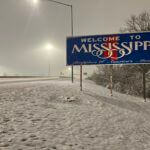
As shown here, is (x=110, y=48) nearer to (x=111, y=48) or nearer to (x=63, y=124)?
(x=111, y=48)

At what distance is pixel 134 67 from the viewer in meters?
33.5

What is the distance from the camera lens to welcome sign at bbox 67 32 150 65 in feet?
72.1

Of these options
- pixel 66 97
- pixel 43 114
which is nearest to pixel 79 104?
pixel 66 97

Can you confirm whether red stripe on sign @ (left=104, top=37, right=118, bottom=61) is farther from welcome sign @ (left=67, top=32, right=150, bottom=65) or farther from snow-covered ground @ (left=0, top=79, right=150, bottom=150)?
snow-covered ground @ (left=0, top=79, right=150, bottom=150)

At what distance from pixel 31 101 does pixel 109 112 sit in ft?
11.8

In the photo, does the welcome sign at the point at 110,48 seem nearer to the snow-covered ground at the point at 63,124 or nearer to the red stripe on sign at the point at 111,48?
the red stripe on sign at the point at 111,48

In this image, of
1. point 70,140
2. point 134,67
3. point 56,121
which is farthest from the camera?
point 134,67

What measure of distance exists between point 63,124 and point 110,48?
37.8 feet

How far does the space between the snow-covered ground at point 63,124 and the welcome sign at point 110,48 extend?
5571 mm

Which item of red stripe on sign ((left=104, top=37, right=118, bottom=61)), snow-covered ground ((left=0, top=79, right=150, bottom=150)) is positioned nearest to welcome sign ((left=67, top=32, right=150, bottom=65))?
red stripe on sign ((left=104, top=37, right=118, bottom=61))

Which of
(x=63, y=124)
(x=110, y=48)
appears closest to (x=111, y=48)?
(x=110, y=48)

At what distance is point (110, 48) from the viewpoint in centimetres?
2198

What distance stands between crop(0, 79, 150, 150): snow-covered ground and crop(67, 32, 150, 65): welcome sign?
5.57 metres

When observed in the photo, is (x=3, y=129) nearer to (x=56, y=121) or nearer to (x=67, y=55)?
(x=56, y=121)
